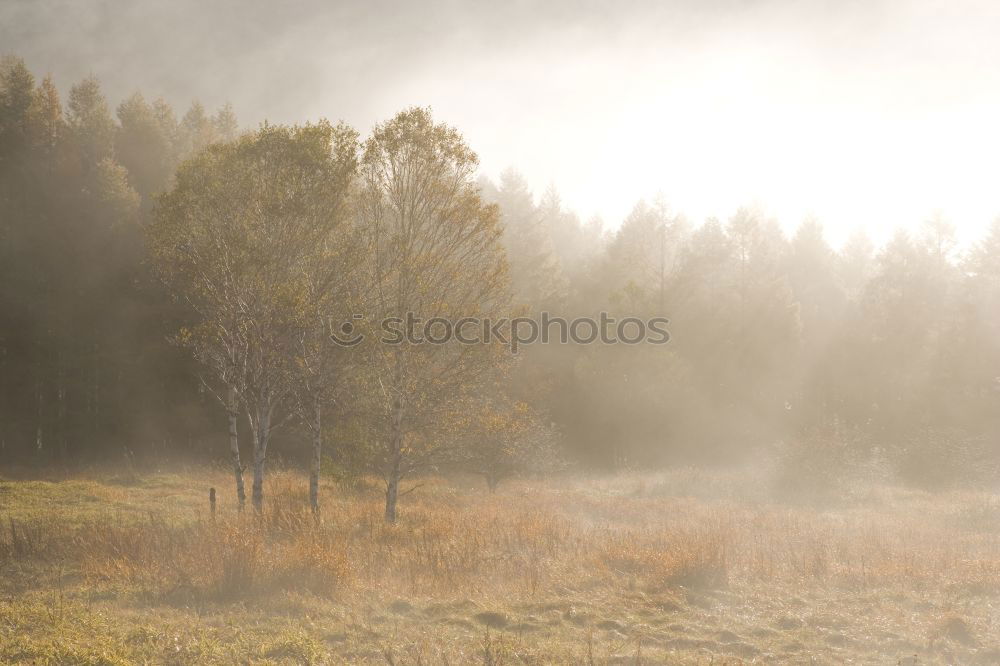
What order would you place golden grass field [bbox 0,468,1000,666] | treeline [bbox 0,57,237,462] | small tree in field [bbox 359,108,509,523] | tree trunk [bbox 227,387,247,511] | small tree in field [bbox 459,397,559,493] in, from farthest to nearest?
treeline [bbox 0,57,237,462] < small tree in field [bbox 459,397,559,493] < tree trunk [bbox 227,387,247,511] < small tree in field [bbox 359,108,509,523] < golden grass field [bbox 0,468,1000,666]

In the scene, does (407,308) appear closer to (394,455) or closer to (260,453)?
(394,455)

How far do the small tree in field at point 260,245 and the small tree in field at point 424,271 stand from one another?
136cm

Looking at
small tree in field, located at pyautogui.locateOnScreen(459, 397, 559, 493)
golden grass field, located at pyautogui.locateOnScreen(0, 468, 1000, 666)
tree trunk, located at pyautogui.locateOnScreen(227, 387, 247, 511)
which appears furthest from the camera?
small tree in field, located at pyautogui.locateOnScreen(459, 397, 559, 493)

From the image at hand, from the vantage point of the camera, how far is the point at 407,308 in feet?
50.8

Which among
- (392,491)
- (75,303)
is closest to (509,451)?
(392,491)

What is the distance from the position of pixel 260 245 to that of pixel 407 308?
4.07m

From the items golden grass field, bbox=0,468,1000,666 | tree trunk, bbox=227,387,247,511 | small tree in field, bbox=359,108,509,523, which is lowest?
golden grass field, bbox=0,468,1000,666

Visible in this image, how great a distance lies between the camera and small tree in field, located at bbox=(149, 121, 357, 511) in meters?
15.6

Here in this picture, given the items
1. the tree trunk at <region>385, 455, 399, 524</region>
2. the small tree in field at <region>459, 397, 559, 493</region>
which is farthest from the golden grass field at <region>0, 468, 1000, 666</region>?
the small tree in field at <region>459, 397, 559, 493</region>

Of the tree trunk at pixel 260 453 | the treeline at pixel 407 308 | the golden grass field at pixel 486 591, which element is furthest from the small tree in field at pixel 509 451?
the golden grass field at pixel 486 591

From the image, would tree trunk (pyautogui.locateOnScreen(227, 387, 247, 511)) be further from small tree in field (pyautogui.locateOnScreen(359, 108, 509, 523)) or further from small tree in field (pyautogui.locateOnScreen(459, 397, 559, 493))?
small tree in field (pyautogui.locateOnScreen(459, 397, 559, 493))

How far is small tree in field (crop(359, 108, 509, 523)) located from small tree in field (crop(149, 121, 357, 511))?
136cm

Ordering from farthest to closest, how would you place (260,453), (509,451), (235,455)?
(509,451)
(235,455)
(260,453)

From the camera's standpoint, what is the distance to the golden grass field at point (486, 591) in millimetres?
6809
